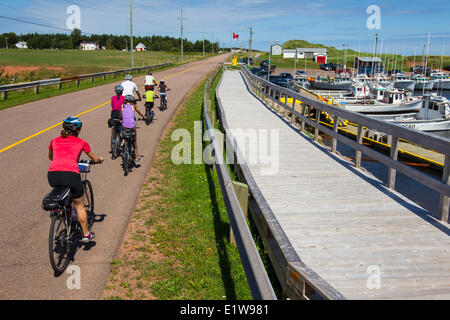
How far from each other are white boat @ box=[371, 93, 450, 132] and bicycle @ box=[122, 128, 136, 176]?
2319 cm

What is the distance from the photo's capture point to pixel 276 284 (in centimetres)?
527

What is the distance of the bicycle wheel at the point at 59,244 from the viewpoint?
504 cm

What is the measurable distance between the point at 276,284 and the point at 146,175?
5.34m

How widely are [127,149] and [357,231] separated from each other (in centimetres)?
617

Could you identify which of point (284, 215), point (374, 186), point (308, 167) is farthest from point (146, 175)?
point (374, 186)

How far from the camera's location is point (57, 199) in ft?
16.8

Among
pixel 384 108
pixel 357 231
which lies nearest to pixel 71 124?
pixel 357 231

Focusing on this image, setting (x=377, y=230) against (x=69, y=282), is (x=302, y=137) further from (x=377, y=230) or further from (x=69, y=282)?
(x=69, y=282)

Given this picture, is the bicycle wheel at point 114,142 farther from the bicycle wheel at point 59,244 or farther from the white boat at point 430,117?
the white boat at point 430,117

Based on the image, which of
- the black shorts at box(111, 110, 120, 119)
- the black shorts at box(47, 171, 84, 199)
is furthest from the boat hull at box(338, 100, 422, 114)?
the black shorts at box(47, 171, 84, 199)

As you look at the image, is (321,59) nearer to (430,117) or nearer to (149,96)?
(430,117)

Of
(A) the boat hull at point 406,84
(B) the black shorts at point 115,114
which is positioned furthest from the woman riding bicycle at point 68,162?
(A) the boat hull at point 406,84

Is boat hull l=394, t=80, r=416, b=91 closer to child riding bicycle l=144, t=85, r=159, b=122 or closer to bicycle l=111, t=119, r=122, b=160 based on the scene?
child riding bicycle l=144, t=85, r=159, b=122

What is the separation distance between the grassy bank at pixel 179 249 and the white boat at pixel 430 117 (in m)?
24.0
